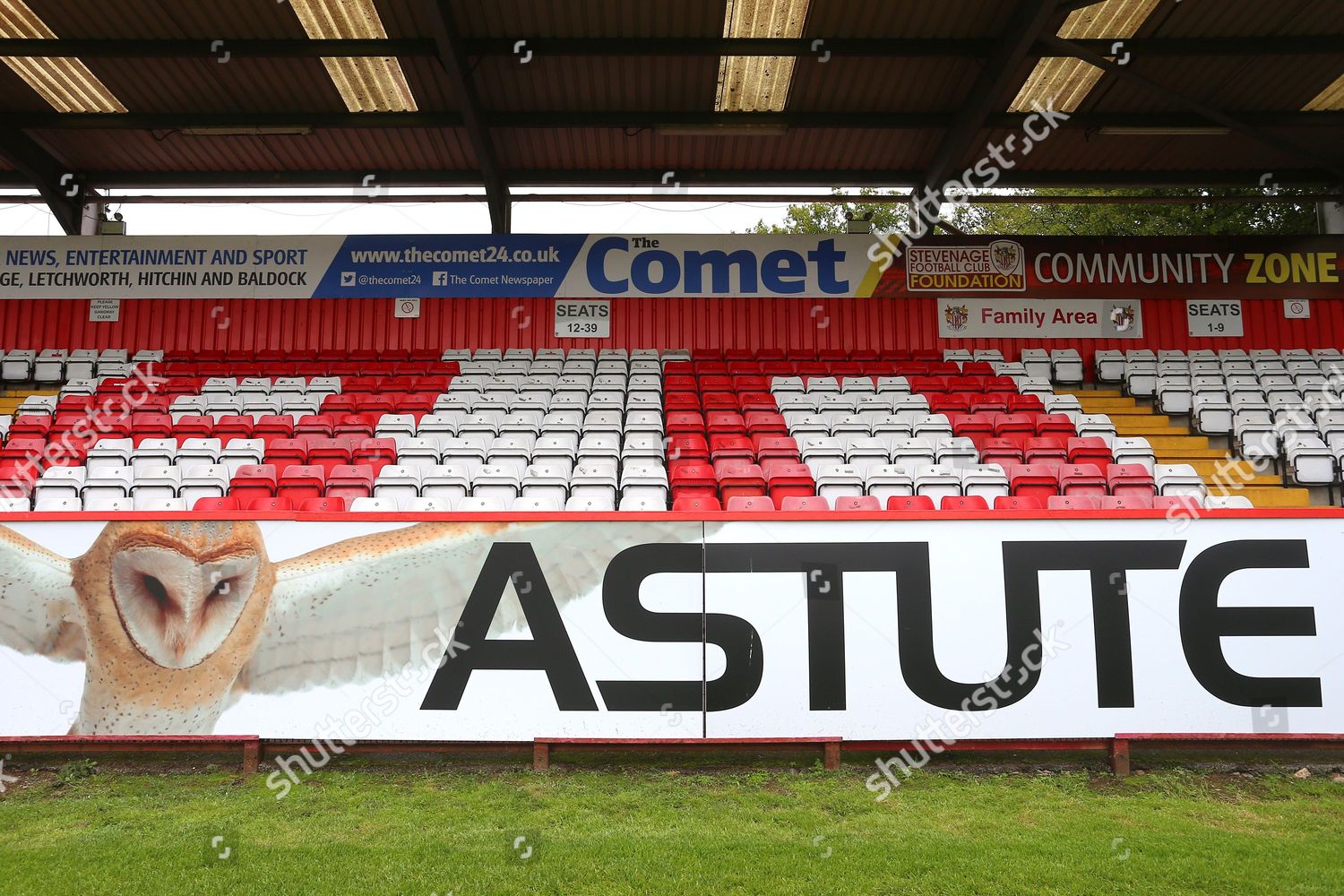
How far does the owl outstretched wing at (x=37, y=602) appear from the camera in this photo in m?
4.52

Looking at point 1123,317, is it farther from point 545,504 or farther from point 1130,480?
point 545,504

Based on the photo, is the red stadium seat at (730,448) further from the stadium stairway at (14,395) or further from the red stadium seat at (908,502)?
the stadium stairway at (14,395)

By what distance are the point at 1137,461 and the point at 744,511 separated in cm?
562

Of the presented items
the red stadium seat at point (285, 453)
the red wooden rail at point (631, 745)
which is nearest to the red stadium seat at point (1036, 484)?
the red wooden rail at point (631, 745)

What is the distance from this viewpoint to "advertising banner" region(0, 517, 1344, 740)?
4.53 m

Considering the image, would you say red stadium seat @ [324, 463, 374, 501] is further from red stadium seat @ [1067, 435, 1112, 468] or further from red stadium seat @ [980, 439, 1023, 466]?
red stadium seat @ [1067, 435, 1112, 468]

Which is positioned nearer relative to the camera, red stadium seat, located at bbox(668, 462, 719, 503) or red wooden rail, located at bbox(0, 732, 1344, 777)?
red wooden rail, located at bbox(0, 732, 1344, 777)

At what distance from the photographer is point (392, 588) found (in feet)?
15.2

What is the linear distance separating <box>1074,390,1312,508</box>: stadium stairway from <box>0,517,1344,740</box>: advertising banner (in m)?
4.05

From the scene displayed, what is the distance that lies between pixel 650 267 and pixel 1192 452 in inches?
304

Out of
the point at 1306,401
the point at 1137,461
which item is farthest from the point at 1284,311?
the point at 1137,461

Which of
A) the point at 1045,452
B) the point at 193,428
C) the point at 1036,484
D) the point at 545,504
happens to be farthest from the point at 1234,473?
the point at 193,428

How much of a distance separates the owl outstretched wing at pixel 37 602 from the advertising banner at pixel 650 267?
9.10m

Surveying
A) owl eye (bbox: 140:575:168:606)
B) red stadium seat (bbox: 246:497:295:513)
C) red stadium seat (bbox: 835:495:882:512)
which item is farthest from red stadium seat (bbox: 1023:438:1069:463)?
owl eye (bbox: 140:575:168:606)
